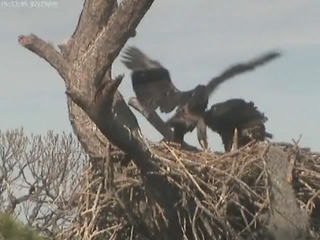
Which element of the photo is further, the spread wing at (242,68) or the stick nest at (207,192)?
the spread wing at (242,68)

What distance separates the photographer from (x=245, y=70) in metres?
7.10

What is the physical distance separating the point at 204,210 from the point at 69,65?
1.08 m

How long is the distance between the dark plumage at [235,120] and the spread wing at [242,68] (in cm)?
46

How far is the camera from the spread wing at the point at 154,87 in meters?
6.52

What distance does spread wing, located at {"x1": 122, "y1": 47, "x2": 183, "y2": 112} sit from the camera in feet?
21.4

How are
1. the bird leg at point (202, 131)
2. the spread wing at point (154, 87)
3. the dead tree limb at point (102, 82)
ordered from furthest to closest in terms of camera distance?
1. the spread wing at point (154, 87)
2. the bird leg at point (202, 131)
3. the dead tree limb at point (102, 82)

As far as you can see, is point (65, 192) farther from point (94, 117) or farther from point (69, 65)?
point (94, 117)

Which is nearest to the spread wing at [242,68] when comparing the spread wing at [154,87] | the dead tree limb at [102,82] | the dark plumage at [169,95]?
the dark plumage at [169,95]

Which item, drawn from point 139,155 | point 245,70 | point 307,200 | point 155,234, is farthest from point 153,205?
point 245,70

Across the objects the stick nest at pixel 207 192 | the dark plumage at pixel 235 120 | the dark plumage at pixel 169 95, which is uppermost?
the dark plumage at pixel 169 95

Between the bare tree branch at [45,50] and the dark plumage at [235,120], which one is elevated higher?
the bare tree branch at [45,50]

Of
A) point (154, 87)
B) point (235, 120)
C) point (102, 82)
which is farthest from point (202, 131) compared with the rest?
point (102, 82)

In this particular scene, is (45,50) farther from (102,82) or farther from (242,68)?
(242,68)

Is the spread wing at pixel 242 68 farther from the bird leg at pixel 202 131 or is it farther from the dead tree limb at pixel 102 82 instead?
the dead tree limb at pixel 102 82
